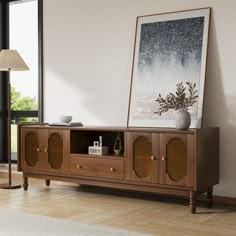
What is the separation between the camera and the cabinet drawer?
4.26m

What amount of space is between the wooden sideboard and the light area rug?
84 centimetres

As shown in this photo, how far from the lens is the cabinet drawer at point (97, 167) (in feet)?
14.0

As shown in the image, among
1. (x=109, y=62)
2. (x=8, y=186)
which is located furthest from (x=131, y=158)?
(x=8, y=186)

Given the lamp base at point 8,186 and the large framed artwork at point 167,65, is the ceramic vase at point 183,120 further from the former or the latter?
the lamp base at point 8,186

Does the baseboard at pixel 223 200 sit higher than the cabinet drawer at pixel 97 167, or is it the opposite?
the cabinet drawer at pixel 97 167

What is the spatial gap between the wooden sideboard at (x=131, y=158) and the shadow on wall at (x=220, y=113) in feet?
0.29

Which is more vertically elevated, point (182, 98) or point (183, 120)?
point (182, 98)

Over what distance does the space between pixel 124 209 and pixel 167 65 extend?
134 cm

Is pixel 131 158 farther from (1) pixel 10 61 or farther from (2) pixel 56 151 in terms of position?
(1) pixel 10 61

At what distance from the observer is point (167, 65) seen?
14.4ft

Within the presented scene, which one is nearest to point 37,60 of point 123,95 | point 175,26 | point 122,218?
point 123,95

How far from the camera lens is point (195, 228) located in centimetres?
337

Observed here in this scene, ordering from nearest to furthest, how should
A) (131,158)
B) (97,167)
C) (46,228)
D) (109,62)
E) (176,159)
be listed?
1. (46,228)
2. (176,159)
3. (131,158)
4. (97,167)
5. (109,62)

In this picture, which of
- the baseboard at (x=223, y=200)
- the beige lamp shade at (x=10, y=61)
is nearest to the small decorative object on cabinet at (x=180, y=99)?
the baseboard at (x=223, y=200)
